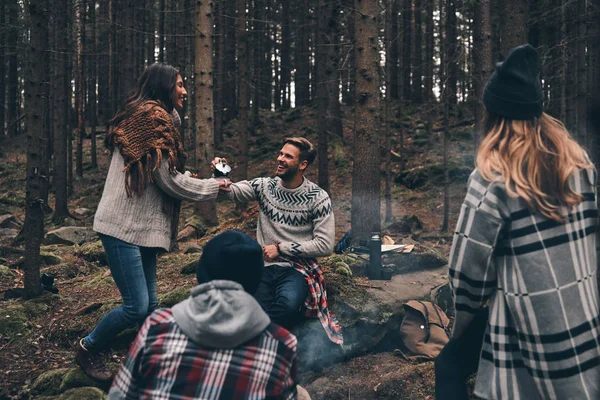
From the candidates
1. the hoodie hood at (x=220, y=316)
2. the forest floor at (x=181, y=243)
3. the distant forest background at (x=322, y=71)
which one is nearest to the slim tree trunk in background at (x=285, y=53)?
the distant forest background at (x=322, y=71)

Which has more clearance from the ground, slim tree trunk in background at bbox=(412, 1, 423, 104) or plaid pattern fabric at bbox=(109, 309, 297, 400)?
slim tree trunk in background at bbox=(412, 1, 423, 104)

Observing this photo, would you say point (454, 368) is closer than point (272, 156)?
Yes

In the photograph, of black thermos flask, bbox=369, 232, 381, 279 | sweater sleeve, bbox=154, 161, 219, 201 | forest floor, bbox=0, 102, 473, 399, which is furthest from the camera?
black thermos flask, bbox=369, 232, 381, 279

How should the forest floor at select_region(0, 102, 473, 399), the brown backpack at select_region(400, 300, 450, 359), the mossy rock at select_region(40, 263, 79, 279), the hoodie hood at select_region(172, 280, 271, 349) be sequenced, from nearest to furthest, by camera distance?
1. the hoodie hood at select_region(172, 280, 271, 349)
2. the forest floor at select_region(0, 102, 473, 399)
3. the brown backpack at select_region(400, 300, 450, 359)
4. the mossy rock at select_region(40, 263, 79, 279)

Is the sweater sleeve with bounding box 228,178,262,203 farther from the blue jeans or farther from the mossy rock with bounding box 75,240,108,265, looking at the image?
the mossy rock with bounding box 75,240,108,265

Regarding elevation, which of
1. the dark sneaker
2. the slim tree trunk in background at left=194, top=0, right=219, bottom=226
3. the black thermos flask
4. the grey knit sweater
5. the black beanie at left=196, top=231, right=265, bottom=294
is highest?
the slim tree trunk in background at left=194, top=0, right=219, bottom=226

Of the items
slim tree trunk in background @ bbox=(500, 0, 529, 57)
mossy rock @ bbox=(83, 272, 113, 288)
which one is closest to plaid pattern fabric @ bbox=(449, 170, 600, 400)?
mossy rock @ bbox=(83, 272, 113, 288)

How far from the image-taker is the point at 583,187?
8.27 feet

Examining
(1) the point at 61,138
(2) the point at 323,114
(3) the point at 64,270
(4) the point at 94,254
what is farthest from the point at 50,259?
(2) the point at 323,114

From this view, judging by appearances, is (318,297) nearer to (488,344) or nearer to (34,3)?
(488,344)

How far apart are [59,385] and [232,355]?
10.6ft

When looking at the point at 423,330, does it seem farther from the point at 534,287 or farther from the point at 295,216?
the point at 534,287

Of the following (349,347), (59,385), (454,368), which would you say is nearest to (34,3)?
(59,385)

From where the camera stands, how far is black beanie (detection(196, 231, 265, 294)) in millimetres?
2318
